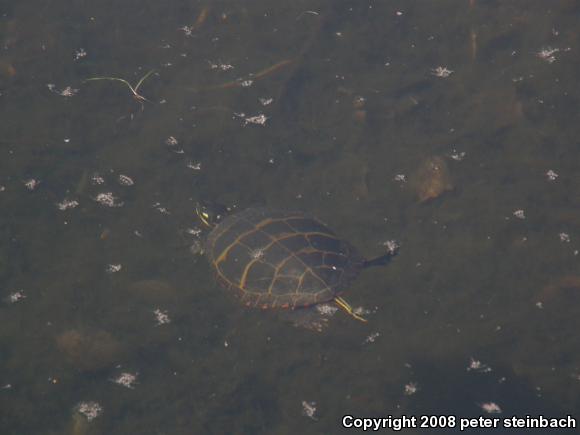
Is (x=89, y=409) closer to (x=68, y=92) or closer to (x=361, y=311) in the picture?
(x=361, y=311)

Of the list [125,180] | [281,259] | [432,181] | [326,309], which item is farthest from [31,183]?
[432,181]

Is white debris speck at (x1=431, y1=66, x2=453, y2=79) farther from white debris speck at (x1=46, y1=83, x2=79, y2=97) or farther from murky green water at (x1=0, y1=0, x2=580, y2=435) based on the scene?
white debris speck at (x1=46, y1=83, x2=79, y2=97)

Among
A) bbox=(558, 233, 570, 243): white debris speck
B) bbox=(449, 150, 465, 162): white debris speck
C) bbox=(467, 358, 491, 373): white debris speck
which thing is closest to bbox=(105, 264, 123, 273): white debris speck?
bbox=(467, 358, 491, 373): white debris speck

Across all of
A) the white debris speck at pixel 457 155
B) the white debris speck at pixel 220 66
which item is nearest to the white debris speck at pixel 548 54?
the white debris speck at pixel 457 155

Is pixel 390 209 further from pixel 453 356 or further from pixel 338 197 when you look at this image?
pixel 453 356

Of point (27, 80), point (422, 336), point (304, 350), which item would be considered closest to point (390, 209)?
point (422, 336)

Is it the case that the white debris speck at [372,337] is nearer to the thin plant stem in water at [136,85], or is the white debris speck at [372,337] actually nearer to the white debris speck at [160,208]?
the white debris speck at [160,208]
